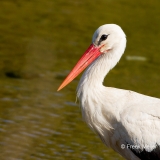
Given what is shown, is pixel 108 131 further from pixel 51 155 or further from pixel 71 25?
pixel 71 25

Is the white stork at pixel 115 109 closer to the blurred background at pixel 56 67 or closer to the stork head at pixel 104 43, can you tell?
the stork head at pixel 104 43

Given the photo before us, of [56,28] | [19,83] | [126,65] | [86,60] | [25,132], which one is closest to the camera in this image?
[86,60]

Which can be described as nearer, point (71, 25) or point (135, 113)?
point (135, 113)

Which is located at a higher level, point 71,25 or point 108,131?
point 108,131

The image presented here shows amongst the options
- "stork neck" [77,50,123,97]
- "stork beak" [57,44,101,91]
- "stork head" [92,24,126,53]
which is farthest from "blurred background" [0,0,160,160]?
"stork head" [92,24,126,53]

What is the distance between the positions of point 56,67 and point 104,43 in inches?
208

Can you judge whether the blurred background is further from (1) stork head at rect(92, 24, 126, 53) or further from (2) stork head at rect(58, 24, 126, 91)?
(1) stork head at rect(92, 24, 126, 53)

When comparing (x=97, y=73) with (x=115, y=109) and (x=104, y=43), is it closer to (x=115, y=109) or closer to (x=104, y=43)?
(x=104, y=43)

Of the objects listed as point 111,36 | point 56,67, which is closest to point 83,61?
point 111,36

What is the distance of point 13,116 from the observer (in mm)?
11719

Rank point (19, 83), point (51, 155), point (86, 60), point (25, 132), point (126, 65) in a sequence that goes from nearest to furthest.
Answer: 1. point (86, 60)
2. point (51, 155)
3. point (25, 132)
4. point (19, 83)
5. point (126, 65)

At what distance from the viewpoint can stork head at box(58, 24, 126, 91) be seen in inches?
371

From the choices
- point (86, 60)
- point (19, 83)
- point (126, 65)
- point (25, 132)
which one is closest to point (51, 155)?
point (25, 132)

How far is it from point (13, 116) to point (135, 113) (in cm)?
338
